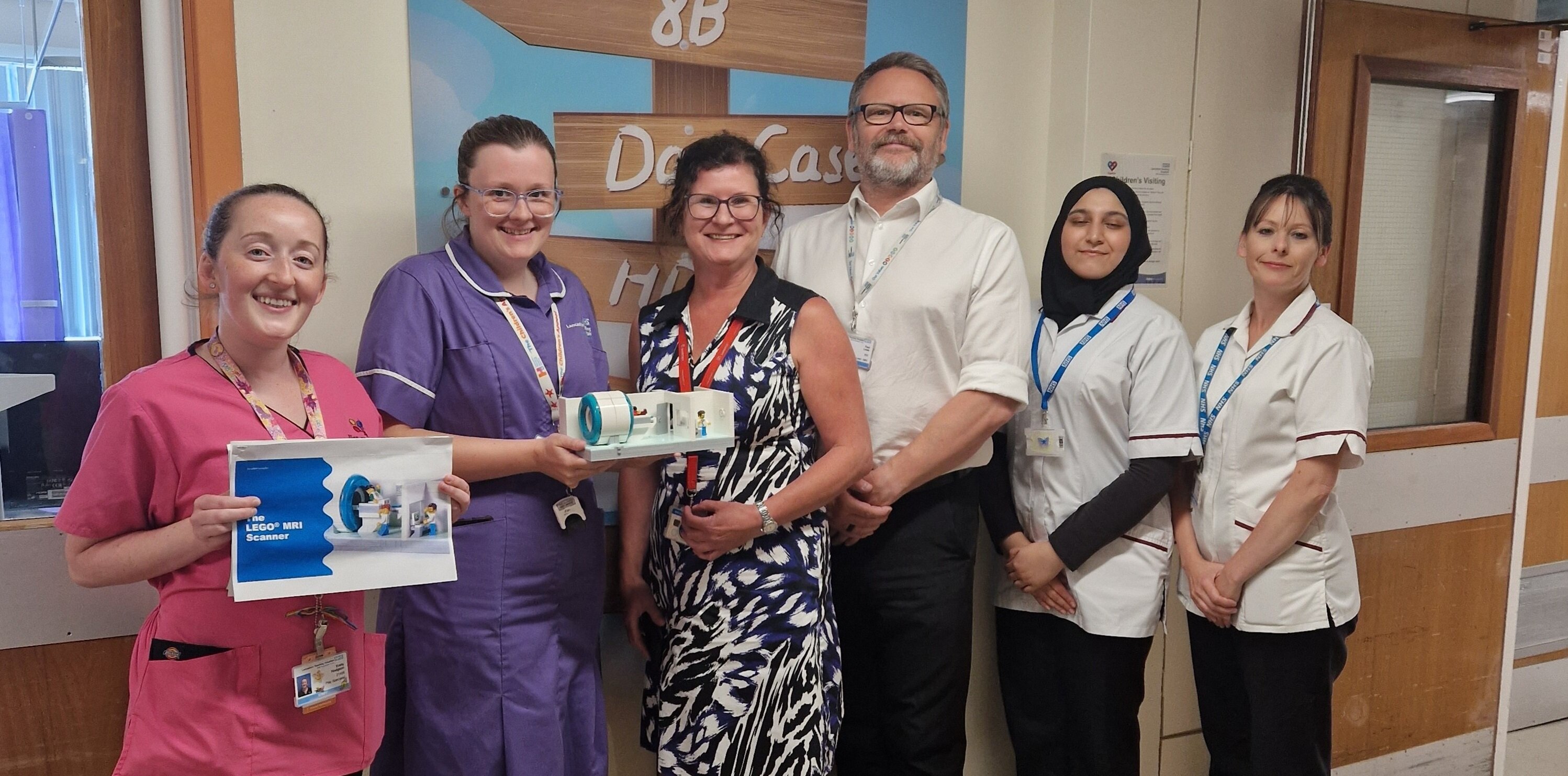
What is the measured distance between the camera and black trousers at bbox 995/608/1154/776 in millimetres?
2279

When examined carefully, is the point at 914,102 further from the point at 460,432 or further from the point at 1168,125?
the point at 460,432

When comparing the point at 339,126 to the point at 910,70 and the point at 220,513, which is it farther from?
the point at 910,70

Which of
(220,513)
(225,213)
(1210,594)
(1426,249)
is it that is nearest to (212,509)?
(220,513)

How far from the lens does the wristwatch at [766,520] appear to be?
1854 mm

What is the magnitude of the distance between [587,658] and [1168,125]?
2161 mm

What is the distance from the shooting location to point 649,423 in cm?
168

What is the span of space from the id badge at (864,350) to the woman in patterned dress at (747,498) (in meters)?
0.21

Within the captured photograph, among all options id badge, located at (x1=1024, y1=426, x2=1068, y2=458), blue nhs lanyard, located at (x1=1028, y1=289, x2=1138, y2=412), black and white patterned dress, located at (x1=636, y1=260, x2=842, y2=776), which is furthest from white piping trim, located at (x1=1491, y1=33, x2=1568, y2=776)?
black and white patterned dress, located at (x1=636, y1=260, x2=842, y2=776)

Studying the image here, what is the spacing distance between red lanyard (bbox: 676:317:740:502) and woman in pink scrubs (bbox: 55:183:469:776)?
54 cm

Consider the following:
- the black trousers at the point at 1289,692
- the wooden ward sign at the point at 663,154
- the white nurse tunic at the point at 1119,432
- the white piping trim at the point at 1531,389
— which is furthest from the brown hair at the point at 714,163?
the white piping trim at the point at 1531,389

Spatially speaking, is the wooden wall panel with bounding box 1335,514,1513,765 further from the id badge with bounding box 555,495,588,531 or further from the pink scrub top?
the pink scrub top

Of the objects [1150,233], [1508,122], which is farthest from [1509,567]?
[1150,233]

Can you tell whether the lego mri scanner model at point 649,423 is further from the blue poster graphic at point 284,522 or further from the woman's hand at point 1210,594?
the woman's hand at point 1210,594

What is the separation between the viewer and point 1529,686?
12.2 feet
